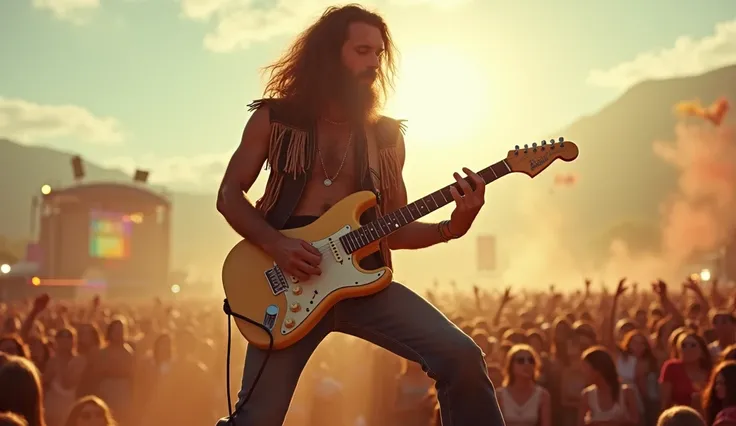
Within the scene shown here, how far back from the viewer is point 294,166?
3.72 m

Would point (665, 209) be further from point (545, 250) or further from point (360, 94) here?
point (360, 94)

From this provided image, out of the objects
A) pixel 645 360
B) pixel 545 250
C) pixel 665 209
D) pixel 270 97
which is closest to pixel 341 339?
pixel 645 360

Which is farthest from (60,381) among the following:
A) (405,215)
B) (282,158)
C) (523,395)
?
(405,215)

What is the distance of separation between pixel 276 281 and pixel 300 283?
0.33ft

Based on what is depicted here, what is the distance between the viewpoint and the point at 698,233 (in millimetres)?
90188

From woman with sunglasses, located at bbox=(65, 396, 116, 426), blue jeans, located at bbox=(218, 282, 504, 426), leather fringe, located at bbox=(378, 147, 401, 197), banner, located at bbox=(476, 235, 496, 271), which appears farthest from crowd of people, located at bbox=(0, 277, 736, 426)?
banner, located at bbox=(476, 235, 496, 271)

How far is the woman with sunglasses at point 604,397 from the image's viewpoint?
8.01 metres

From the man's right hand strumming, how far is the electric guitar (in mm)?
40

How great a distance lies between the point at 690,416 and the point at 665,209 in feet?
579

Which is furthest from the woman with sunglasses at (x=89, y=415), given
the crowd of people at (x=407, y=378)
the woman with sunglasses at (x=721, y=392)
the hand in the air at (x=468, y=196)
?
the woman with sunglasses at (x=721, y=392)

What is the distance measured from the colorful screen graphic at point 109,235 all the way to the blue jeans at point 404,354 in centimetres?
6543

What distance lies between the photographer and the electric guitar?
3477 mm

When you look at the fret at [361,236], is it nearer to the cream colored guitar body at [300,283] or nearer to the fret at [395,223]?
the cream colored guitar body at [300,283]

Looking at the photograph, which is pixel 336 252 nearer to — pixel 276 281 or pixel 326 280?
pixel 326 280
